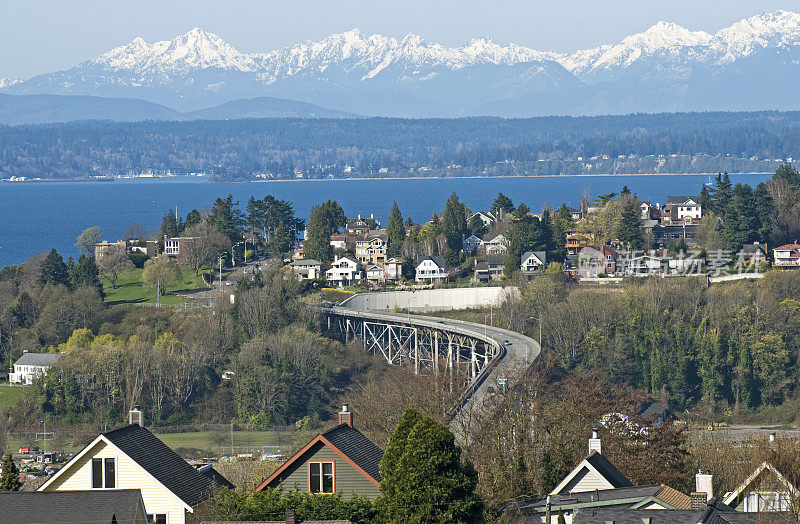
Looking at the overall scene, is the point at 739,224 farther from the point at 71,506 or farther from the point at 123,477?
the point at 71,506

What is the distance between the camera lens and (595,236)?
111 metres

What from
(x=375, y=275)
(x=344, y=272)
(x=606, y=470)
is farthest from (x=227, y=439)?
(x=606, y=470)

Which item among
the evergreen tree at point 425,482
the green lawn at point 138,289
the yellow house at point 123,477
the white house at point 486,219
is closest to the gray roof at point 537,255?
the white house at point 486,219

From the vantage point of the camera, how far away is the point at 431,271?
10650 centimetres

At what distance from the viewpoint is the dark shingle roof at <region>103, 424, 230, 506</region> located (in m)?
28.5

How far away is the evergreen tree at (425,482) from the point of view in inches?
1046

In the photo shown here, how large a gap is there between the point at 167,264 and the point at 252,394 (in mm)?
28377

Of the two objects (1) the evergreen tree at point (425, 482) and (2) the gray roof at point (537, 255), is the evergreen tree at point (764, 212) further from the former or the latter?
(1) the evergreen tree at point (425, 482)

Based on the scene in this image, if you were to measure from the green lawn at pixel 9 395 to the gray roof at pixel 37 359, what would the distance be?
178 centimetres

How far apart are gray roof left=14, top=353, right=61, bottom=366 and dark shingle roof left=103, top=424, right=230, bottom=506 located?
5585 centimetres

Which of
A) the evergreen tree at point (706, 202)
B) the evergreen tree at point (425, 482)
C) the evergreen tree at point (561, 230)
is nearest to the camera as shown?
the evergreen tree at point (425, 482)

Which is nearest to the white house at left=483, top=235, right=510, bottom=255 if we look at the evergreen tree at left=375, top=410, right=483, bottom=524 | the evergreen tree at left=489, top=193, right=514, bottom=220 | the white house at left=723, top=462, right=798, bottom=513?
the evergreen tree at left=489, top=193, right=514, bottom=220

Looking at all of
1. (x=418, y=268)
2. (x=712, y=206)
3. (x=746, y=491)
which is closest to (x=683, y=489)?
(x=746, y=491)

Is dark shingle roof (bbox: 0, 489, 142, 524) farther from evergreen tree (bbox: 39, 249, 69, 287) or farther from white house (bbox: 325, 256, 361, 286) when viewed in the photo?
white house (bbox: 325, 256, 361, 286)
